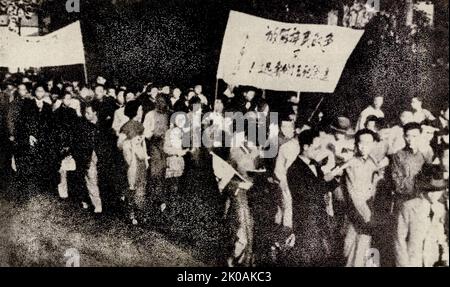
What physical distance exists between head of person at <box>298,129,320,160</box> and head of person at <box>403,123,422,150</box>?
1.51 feet

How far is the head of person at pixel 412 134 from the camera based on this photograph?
2484 millimetres

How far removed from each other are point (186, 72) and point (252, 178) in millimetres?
641

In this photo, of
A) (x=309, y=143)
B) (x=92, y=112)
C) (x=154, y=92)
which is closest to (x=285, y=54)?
(x=309, y=143)

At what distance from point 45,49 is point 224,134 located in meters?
1.01

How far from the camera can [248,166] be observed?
2.46 meters

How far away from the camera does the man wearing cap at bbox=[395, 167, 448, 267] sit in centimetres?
248

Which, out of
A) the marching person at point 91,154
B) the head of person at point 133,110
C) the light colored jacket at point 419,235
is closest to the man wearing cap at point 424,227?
the light colored jacket at point 419,235

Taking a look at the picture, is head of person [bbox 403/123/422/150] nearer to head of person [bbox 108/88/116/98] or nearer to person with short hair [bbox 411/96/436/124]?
person with short hair [bbox 411/96/436/124]

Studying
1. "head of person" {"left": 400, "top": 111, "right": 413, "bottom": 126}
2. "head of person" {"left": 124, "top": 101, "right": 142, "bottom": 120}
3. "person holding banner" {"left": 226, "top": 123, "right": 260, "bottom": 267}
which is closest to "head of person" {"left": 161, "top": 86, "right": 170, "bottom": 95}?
"head of person" {"left": 124, "top": 101, "right": 142, "bottom": 120}

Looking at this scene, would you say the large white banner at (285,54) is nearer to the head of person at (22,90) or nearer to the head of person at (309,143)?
the head of person at (309,143)

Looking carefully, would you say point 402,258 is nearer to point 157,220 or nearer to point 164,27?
point 157,220

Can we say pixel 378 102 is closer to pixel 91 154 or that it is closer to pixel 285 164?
pixel 285 164

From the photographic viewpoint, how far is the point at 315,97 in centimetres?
247
